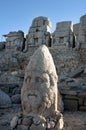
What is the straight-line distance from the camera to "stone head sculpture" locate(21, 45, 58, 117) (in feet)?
14.3

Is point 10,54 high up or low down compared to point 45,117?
up

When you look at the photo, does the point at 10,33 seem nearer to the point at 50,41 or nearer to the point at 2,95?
the point at 50,41

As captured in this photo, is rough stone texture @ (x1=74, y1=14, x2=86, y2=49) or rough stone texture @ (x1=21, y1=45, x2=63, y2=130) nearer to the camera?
rough stone texture @ (x1=21, y1=45, x2=63, y2=130)

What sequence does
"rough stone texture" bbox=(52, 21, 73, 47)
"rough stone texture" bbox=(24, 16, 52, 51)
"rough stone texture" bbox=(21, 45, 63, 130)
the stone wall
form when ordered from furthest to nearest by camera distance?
"rough stone texture" bbox=(24, 16, 52, 51) < "rough stone texture" bbox=(52, 21, 73, 47) < the stone wall < "rough stone texture" bbox=(21, 45, 63, 130)

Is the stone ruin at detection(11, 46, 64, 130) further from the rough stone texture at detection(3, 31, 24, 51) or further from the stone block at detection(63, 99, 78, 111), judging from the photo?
the rough stone texture at detection(3, 31, 24, 51)

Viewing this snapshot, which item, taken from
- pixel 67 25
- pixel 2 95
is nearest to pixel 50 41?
pixel 67 25

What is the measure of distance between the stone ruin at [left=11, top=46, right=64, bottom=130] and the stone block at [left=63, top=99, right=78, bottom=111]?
340 cm

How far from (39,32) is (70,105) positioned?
17497 mm

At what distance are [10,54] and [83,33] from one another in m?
8.23

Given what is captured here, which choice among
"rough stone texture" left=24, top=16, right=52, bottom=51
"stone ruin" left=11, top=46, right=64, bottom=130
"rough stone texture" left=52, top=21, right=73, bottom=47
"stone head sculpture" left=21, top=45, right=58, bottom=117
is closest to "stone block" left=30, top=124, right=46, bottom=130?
"stone ruin" left=11, top=46, right=64, bottom=130

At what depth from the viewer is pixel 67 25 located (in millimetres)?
23031

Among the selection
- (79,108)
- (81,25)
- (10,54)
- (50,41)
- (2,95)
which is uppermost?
(81,25)

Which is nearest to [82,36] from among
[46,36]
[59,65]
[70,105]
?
[46,36]

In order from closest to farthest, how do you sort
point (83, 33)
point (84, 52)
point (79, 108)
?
1. point (79, 108)
2. point (84, 52)
3. point (83, 33)
